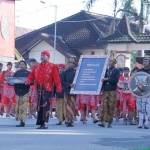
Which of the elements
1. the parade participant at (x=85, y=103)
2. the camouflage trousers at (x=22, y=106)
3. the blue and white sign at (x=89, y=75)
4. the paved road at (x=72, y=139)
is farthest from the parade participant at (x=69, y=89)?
the camouflage trousers at (x=22, y=106)

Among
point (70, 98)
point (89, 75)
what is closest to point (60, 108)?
point (70, 98)

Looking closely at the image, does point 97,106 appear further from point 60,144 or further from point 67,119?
point 60,144

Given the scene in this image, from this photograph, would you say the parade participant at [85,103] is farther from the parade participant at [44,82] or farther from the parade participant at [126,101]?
the parade participant at [44,82]

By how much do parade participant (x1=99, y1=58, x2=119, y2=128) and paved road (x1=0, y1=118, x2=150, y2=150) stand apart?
77cm

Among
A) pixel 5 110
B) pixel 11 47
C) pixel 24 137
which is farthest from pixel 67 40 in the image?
pixel 24 137

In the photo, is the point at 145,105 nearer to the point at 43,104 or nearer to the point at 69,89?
the point at 69,89

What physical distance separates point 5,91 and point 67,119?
4.36 meters

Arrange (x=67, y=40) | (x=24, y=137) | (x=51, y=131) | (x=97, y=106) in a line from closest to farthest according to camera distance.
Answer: (x=24, y=137) < (x=51, y=131) < (x=97, y=106) < (x=67, y=40)

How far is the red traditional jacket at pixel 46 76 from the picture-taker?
1571 centimetres

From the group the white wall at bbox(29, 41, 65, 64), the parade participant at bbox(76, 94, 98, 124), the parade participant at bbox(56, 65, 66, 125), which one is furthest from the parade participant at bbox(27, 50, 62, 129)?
the white wall at bbox(29, 41, 65, 64)

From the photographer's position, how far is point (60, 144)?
12141 mm

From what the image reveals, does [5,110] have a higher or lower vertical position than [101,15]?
lower

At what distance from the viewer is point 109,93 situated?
670 inches

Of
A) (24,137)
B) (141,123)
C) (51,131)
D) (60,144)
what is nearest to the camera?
(60,144)
